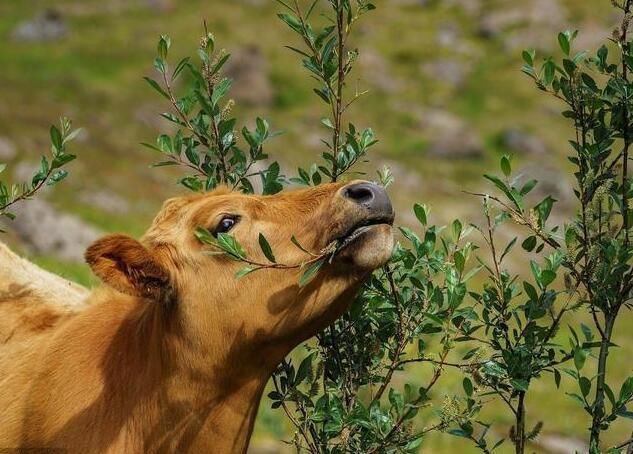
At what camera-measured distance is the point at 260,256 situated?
21.2 feet

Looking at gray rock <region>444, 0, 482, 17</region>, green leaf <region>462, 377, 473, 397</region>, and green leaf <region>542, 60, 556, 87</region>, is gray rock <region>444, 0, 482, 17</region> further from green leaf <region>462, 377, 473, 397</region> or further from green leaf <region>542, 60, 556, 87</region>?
green leaf <region>462, 377, 473, 397</region>

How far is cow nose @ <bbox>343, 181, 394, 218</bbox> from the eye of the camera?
607cm

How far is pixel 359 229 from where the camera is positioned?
6102 mm

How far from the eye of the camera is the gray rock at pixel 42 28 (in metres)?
72.1

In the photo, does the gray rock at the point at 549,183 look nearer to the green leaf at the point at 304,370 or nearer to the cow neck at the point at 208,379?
the green leaf at the point at 304,370

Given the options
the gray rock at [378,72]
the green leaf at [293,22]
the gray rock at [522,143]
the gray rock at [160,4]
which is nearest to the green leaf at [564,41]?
the green leaf at [293,22]

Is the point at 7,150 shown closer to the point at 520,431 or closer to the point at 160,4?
the point at 520,431

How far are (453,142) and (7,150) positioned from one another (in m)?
36.0

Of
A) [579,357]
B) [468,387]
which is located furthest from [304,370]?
[579,357]

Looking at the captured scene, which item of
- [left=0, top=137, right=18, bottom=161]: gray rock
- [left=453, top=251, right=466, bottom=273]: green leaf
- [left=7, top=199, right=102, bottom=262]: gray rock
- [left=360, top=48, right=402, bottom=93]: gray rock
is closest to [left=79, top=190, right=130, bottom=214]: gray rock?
[left=0, top=137, right=18, bottom=161]: gray rock

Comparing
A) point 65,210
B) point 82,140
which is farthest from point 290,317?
point 82,140

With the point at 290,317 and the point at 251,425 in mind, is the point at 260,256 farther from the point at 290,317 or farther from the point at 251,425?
the point at 251,425

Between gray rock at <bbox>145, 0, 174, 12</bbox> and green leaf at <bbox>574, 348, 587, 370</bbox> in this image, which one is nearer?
green leaf at <bbox>574, 348, 587, 370</bbox>

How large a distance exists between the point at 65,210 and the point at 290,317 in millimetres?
30351
